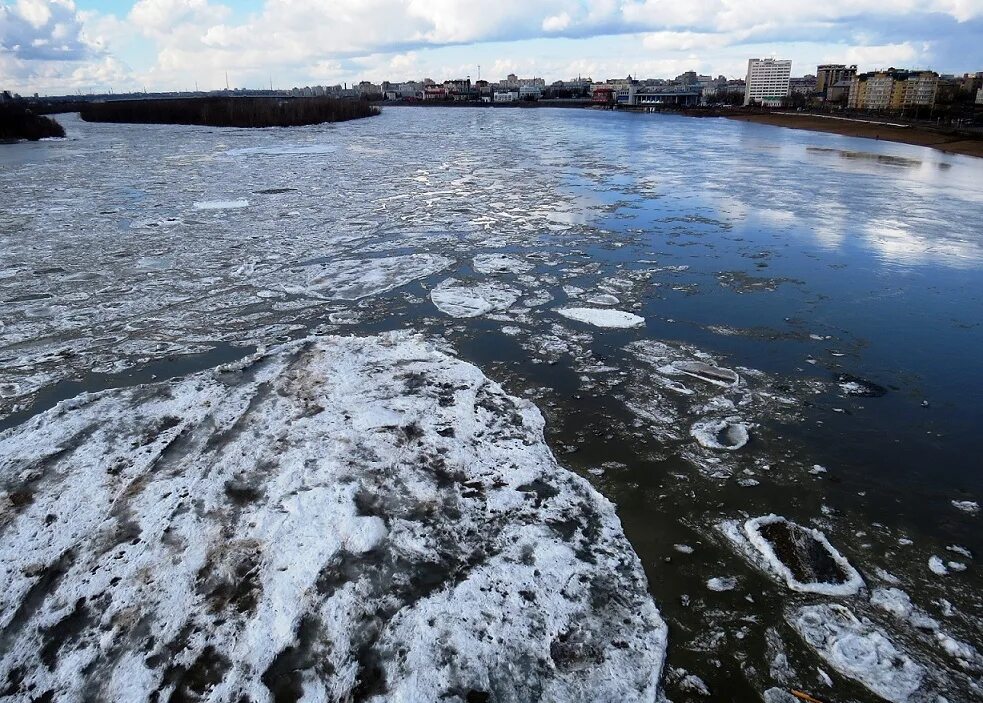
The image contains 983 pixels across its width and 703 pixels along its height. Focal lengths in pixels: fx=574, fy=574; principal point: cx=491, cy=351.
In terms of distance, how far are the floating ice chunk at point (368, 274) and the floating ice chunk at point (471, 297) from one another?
0.66 metres

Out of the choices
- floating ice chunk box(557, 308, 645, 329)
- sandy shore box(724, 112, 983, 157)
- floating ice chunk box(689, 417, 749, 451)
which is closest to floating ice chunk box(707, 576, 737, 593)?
floating ice chunk box(689, 417, 749, 451)

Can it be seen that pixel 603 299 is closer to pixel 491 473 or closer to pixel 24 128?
pixel 491 473

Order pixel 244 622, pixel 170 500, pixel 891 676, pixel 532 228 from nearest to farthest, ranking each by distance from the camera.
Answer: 1. pixel 891 676
2. pixel 244 622
3. pixel 170 500
4. pixel 532 228

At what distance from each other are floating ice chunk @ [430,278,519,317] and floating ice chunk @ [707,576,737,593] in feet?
13.1

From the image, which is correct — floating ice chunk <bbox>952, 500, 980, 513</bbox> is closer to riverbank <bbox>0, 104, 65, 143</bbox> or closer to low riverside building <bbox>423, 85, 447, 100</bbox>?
riverbank <bbox>0, 104, 65, 143</bbox>

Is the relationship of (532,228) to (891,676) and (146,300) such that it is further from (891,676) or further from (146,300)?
(891,676)

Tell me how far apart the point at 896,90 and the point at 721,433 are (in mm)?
111493

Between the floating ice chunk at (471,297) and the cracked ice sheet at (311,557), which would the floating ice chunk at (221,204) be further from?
the cracked ice sheet at (311,557)

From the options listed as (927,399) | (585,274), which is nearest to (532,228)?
(585,274)

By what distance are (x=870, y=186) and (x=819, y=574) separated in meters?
A: 16.0

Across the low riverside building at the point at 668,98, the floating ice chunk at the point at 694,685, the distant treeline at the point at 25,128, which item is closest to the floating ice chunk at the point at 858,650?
the floating ice chunk at the point at 694,685

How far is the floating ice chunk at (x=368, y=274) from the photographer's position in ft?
23.5

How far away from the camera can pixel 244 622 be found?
2662 mm

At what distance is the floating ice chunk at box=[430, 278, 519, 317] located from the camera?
6.53 m
